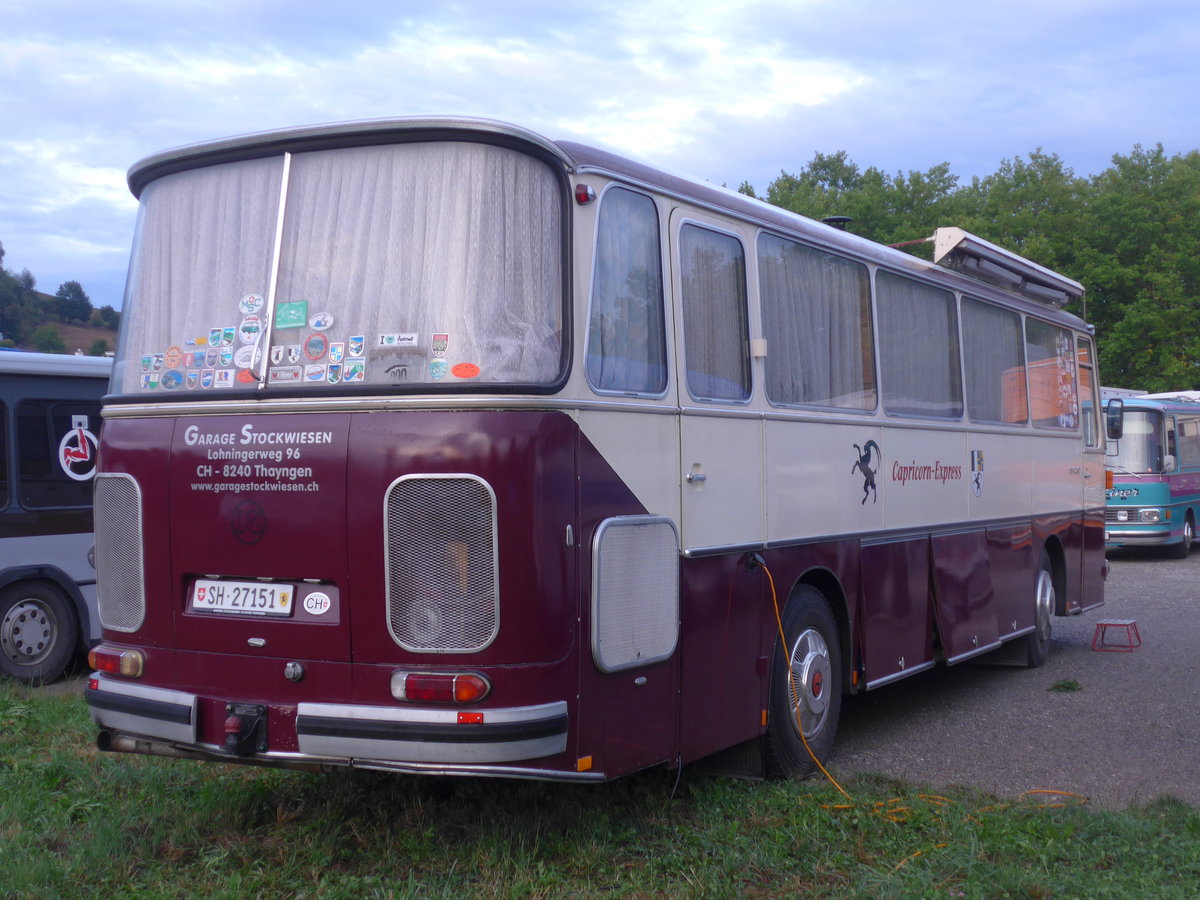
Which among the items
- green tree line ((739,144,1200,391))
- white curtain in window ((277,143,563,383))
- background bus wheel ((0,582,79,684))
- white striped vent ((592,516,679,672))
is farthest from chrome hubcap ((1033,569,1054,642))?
green tree line ((739,144,1200,391))

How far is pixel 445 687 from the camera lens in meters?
4.68

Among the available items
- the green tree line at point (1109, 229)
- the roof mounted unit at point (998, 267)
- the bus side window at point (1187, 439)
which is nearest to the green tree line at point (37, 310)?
the roof mounted unit at point (998, 267)

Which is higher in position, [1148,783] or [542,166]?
[542,166]

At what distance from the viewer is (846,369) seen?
24.8ft

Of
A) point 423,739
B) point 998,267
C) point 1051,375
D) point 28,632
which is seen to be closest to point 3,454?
point 28,632

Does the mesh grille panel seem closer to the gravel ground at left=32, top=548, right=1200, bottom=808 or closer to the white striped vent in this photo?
the white striped vent

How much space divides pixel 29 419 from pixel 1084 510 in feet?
30.8

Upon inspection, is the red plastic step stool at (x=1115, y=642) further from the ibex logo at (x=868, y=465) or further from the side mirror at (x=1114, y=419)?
the ibex logo at (x=868, y=465)

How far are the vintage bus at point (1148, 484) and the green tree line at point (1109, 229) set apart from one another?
456 inches

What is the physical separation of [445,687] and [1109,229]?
122ft

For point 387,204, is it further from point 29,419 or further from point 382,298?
point 29,419

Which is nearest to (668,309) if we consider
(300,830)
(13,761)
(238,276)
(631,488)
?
(631,488)

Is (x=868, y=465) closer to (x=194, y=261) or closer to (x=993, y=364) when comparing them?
(x=993, y=364)

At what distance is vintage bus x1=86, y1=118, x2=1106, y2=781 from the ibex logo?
1.05 m
